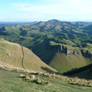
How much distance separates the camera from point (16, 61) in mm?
122000

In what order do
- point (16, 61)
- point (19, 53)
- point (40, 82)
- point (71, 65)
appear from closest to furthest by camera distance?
point (40, 82) < point (16, 61) < point (19, 53) < point (71, 65)

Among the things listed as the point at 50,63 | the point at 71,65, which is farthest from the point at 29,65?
the point at 71,65

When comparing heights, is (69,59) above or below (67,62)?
above

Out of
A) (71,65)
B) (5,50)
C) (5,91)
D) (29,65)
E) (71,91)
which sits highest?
(5,91)

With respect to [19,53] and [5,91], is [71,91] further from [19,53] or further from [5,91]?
[19,53]

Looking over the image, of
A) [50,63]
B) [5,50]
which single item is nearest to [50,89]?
[5,50]

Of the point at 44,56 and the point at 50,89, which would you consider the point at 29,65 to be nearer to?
the point at 44,56

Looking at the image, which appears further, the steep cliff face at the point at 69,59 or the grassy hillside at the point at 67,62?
the steep cliff face at the point at 69,59

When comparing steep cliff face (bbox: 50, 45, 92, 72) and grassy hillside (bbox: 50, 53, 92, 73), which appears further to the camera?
steep cliff face (bbox: 50, 45, 92, 72)

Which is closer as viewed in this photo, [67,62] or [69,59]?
[67,62]

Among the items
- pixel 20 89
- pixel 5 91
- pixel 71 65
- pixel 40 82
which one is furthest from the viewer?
pixel 71 65

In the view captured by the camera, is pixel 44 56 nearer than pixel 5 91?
No

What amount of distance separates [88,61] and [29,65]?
9200 centimetres

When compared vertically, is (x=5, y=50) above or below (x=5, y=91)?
below
